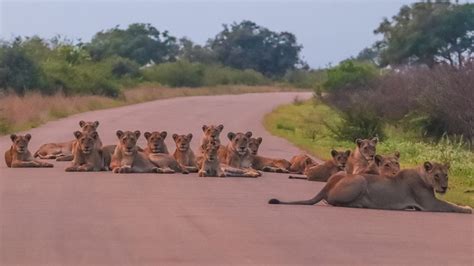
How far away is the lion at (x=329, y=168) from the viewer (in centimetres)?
1842

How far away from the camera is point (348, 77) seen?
2168 inches

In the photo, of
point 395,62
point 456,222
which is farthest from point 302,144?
point 395,62

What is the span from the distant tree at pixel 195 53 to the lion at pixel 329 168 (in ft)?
375

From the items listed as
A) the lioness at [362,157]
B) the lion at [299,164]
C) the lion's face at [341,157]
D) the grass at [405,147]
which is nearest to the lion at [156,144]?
the lion at [299,164]

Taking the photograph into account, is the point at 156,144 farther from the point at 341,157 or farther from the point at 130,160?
the point at 341,157

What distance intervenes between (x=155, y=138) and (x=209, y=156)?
6.41 feet

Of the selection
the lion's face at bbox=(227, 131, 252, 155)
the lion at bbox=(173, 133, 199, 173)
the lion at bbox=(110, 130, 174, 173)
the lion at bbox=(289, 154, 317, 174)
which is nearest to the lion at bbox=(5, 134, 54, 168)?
the lion at bbox=(110, 130, 174, 173)

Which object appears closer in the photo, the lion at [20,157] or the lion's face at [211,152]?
the lion's face at [211,152]

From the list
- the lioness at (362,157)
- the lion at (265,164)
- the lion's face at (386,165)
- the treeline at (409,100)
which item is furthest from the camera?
the treeline at (409,100)

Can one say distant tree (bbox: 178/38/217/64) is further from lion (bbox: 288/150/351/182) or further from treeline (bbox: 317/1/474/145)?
lion (bbox: 288/150/351/182)

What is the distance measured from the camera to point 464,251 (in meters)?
11.4

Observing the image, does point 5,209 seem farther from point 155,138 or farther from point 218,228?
point 155,138

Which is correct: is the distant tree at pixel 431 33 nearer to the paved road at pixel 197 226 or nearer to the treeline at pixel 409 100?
the treeline at pixel 409 100

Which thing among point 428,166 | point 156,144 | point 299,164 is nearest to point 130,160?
point 156,144
